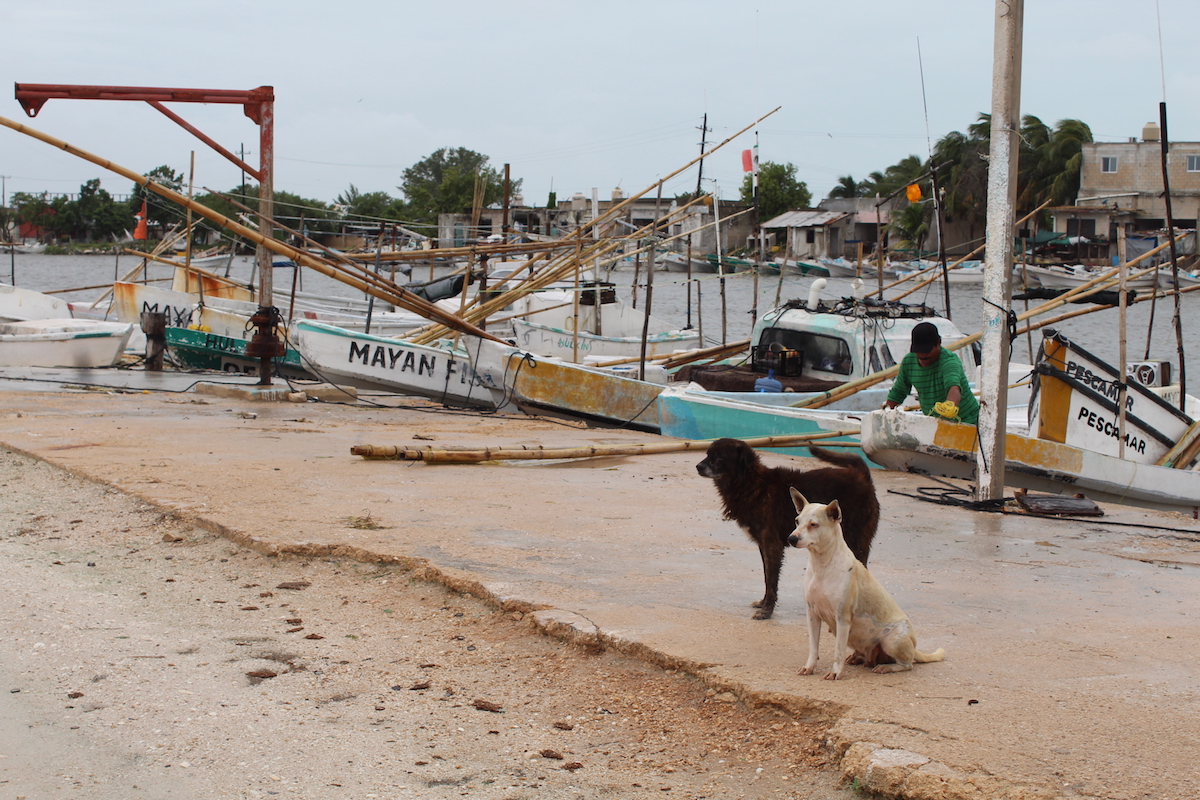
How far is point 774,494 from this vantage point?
15.7 ft

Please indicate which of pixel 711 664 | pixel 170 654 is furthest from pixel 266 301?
pixel 711 664

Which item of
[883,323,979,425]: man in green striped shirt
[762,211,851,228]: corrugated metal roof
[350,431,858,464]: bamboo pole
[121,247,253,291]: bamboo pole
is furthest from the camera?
[762,211,851,228]: corrugated metal roof

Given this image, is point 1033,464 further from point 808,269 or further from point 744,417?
point 808,269

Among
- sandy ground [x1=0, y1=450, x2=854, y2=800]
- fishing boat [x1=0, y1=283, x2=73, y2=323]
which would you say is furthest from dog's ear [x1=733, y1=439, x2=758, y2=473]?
fishing boat [x1=0, y1=283, x2=73, y2=323]

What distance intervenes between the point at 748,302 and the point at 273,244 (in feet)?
143

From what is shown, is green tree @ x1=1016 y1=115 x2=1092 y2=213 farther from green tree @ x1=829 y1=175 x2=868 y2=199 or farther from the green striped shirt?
the green striped shirt

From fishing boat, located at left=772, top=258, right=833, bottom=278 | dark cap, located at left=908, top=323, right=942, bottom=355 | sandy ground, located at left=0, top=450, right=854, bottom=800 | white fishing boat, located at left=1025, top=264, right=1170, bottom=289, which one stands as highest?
fishing boat, located at left=772, top=258, right=833, bottom=278

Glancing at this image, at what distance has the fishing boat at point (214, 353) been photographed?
19.8m

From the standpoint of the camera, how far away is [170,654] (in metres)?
4.26

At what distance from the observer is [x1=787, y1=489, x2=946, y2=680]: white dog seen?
12.4ft

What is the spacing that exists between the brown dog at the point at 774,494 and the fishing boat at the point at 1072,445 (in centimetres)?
454

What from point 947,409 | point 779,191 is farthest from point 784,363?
point 779,191

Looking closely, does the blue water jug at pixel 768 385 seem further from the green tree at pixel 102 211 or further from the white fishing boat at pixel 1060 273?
the green tree at pixel 102 211

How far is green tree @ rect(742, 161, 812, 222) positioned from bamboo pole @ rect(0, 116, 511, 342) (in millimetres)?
68990
